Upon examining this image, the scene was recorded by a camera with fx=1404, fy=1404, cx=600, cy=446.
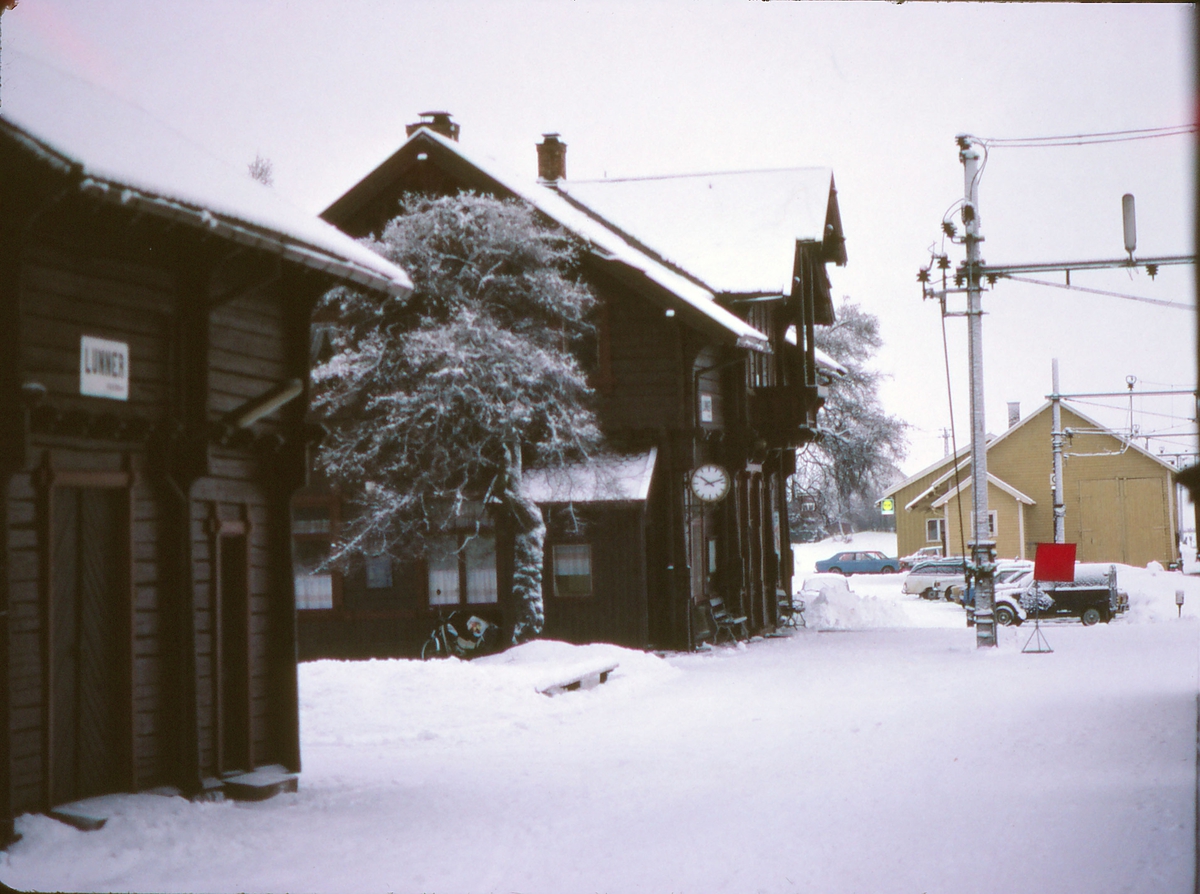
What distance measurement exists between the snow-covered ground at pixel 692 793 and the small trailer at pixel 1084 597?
49.1 ft

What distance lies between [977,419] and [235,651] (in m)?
16.3

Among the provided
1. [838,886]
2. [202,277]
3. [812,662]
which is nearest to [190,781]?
[202,277]

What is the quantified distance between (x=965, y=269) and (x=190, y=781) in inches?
725

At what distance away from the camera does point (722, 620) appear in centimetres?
2689

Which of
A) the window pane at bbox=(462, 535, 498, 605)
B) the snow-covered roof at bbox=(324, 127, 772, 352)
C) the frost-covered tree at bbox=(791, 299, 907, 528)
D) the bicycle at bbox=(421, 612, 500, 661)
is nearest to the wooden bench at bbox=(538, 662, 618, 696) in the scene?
the bicycle at bbox=(421, 612, 500, 661)

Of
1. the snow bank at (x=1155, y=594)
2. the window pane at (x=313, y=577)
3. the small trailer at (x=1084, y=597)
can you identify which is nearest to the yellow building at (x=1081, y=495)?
the snow bank at (x=1155, y=594)

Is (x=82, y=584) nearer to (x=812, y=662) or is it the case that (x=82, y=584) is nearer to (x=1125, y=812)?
(x=1125, y=812)

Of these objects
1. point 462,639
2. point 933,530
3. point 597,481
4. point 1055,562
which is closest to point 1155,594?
point 1055,562

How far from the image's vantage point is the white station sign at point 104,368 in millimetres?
9188

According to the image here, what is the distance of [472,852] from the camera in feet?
29.1

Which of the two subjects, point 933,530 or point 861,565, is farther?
point 861,565

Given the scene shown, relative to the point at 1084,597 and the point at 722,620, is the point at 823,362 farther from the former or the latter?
the point at 722,620

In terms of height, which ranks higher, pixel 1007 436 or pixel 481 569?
pixel 1007 436

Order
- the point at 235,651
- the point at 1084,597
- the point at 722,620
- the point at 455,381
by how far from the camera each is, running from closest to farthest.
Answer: the point at 235,651 → the point at 455,381 → the point at 722,620 → the point at 1084,597
